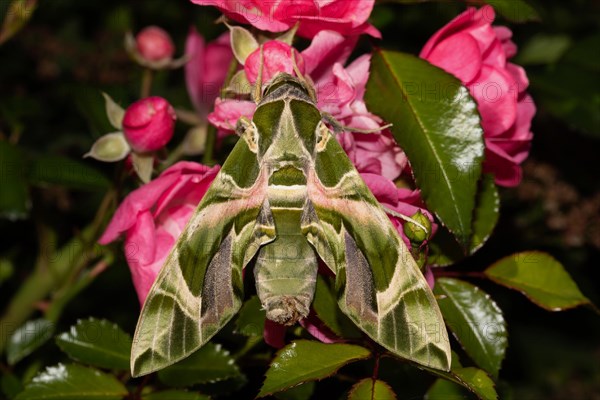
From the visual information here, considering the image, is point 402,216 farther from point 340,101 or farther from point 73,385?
point 73,385

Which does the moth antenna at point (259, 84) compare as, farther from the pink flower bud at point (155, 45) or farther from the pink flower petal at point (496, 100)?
the pink flower bud at point (155, 45)

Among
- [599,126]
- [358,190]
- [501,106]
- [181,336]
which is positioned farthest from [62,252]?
[599,126]

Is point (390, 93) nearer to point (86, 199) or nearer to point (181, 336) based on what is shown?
point (181, 336)

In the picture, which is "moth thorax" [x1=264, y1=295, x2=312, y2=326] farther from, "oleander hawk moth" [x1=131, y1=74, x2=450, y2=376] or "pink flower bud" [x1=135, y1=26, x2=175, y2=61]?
"pink flower bud" [x1=135, y1=26, x2=175, y2=61]

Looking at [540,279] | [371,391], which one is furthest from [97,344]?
[540,279]

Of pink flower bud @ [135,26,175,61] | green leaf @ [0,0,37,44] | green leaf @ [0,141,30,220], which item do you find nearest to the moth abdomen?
green leaf @ [0,141,30,220]

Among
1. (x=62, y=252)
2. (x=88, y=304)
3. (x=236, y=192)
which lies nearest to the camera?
(x=236, y=192)

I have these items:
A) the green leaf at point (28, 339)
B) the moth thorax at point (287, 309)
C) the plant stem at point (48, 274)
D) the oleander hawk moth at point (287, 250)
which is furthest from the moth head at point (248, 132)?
the green leaf at point (28, 339)
